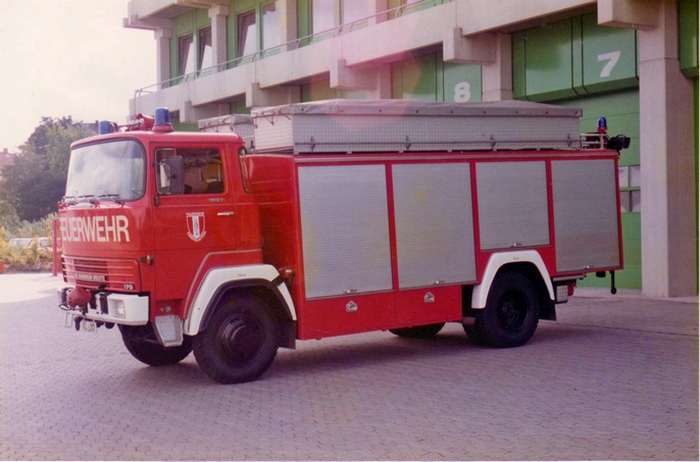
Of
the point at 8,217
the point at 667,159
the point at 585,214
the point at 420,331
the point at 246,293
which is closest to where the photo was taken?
the point at 246,293

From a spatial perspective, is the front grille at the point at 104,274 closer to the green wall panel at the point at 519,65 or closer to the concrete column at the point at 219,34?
the green wall panel at the point at 519,65

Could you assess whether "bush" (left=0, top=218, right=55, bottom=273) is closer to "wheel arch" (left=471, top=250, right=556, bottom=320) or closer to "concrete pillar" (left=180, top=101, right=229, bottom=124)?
"concrete pillar" (left=180, top=101, right=229, bottom=124)

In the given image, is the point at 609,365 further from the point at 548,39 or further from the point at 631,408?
the point at 548,39

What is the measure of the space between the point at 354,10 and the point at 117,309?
657 inches

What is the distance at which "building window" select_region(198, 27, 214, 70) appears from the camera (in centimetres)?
3262

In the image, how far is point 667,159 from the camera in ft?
54.1

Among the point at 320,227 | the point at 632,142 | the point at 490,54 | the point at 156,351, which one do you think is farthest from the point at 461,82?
the point at 156,351

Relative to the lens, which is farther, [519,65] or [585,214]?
[519,65]

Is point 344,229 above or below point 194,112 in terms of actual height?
below

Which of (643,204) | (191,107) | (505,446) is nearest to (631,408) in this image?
(505,446)

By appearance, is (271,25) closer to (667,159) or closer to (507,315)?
(667,159)

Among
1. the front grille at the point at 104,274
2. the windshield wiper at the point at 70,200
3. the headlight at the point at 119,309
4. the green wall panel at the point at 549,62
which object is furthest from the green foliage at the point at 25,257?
the headlight at the point at 119,309

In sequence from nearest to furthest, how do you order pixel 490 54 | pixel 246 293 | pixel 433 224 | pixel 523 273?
pixel 246 293
pixel 433 224
pixel 523 273
pixel 490 54

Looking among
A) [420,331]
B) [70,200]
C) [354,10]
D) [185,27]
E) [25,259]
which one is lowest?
[25,259]
